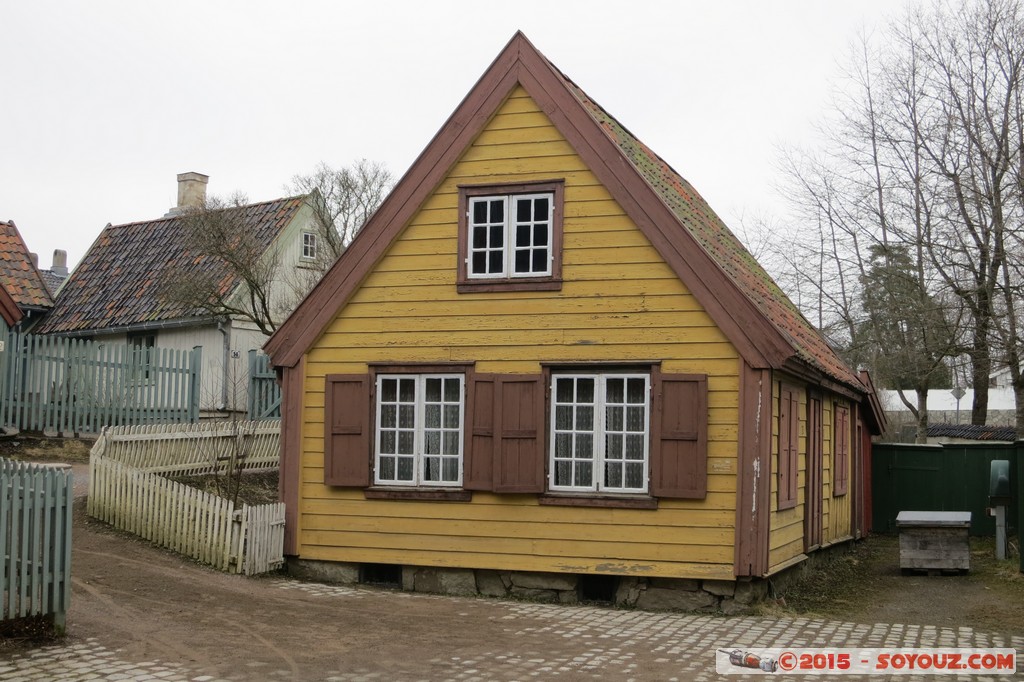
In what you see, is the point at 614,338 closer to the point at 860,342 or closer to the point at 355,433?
the point at 355,433

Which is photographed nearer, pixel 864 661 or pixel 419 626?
pixel 864 661

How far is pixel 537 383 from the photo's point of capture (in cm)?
1373

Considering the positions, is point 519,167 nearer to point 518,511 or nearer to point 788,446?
point 518,511

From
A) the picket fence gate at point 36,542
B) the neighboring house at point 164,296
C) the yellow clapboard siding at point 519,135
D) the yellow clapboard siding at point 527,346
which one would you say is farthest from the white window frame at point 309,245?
the picket fence gate at point 36,542

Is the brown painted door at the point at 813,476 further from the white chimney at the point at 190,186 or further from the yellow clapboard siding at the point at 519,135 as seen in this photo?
the white chimney at the point at 190,186

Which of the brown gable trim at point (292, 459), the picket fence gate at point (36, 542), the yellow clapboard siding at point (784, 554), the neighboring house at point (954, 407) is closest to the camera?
the picket fence gate at point (36, 542)

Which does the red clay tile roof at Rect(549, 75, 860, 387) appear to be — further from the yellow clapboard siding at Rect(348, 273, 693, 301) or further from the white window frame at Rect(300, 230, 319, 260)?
the white window frame at Rect(300, 230, 319, 260)

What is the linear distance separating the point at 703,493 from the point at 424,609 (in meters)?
3.44

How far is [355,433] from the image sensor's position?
47.1ft

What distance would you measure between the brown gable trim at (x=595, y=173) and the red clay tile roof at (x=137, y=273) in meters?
13.5

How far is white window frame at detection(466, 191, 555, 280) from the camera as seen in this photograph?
14016mm

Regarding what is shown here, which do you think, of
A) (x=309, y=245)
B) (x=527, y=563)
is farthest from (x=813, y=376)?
(x=309, y=245)

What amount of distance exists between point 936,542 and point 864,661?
7592 millimetres

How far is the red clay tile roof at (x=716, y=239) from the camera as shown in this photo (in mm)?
14002
